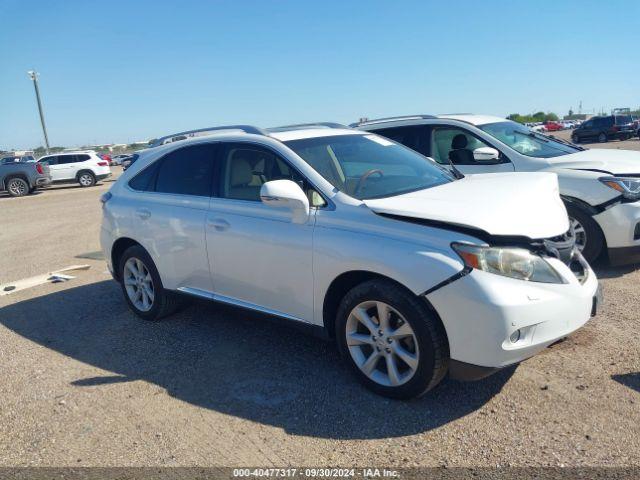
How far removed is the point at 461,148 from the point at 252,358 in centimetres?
413

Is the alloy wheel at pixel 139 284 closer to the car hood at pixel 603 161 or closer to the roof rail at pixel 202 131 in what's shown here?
the roof rail at pixel 202 131

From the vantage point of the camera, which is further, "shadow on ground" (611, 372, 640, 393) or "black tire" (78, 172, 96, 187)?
"black tire" (78, 172, 96, 187)

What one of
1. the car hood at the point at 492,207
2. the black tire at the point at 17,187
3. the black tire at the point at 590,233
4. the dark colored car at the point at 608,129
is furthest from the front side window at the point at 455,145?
the dark colored car at the point at 608,129

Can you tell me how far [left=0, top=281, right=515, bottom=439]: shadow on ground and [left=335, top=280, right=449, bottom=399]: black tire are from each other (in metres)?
0.17

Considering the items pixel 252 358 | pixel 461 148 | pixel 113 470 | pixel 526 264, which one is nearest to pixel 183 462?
pixel 113 470

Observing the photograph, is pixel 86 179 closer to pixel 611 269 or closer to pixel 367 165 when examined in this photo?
pixel 367 165

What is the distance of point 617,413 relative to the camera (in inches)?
125

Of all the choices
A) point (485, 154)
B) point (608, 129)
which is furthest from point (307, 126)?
point (608, 129)

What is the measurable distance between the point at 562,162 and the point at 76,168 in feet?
77.0

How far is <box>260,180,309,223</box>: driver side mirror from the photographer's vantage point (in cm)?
360

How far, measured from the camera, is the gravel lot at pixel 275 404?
301cm

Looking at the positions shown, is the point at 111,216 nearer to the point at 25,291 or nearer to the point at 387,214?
the point at 25,291

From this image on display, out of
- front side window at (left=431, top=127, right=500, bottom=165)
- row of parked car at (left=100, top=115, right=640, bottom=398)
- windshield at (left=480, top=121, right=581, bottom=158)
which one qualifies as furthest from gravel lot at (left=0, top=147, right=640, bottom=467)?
front side window at (left=431, top=127, right=500, bottom=165)

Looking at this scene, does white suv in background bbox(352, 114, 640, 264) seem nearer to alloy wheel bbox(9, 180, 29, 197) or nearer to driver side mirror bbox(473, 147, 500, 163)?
driver side mirror bbox(473, 147, 500, 163)
